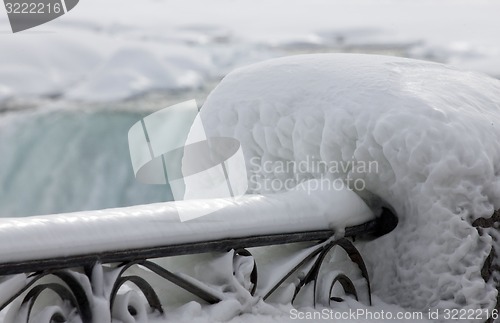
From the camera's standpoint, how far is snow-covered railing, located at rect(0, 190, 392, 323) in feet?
4.49

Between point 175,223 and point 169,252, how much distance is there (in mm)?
60

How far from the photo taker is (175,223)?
5.17 ft

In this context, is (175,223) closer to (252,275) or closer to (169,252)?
(169,252)

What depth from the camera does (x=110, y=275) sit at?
1460mm

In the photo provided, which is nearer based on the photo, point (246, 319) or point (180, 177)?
point (246, 319)

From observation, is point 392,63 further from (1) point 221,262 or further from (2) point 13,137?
(2) point 13,137

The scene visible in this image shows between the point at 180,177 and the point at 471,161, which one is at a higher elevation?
the point at 471,161

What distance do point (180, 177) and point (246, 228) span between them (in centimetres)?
61

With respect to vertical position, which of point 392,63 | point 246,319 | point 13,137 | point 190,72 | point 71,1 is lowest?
point 13,137

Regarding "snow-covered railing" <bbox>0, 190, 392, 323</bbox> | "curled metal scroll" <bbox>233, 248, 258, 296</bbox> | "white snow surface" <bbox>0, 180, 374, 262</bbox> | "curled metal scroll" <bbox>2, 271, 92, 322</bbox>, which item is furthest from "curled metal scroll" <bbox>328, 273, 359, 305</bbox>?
"curled metal scroll" <bbox>2, 271, 92, 322</bbox>

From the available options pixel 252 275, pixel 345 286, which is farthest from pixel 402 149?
pixel 252 275

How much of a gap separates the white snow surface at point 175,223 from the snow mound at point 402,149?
110 mm

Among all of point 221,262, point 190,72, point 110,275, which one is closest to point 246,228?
point 221,262

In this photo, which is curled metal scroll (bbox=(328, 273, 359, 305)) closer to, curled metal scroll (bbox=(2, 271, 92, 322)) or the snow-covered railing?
the snow-covered railing
